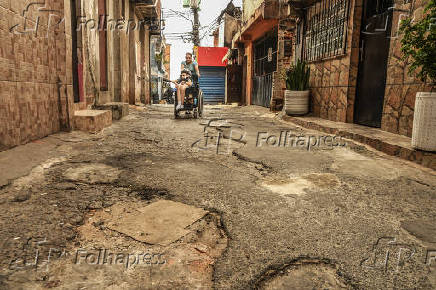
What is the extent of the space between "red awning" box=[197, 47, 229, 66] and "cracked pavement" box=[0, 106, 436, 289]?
17.8 m

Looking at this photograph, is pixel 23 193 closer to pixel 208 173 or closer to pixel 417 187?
pixel 208 173

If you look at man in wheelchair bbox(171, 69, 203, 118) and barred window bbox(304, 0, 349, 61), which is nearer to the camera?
barred window bbox(304, 0, 349, 61)

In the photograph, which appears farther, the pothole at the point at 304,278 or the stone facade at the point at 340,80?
the stone facade at the point at 340,80

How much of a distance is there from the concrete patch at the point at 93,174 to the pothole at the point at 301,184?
1.16 meters

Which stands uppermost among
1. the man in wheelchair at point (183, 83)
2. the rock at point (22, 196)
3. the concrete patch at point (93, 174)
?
the man in wheelchair at point (183, 83)

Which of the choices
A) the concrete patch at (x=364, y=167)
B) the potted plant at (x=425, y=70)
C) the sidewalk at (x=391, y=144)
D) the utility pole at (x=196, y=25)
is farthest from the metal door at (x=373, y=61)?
the utility pole at (x=196, y=25)

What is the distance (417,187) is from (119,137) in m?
3.36

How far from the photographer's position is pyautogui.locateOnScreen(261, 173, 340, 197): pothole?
6.77ft

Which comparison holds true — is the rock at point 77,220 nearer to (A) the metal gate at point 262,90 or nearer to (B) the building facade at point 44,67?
(B) the building facade at point 44,67

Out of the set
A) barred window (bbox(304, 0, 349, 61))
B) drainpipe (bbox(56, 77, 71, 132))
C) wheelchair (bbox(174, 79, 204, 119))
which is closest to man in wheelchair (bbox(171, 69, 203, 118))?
wheelchair (bbox(174, 79, 204, 119))

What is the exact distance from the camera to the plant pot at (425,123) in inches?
110

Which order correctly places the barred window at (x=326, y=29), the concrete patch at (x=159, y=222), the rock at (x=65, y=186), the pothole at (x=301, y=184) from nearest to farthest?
the concrete patch at (x=159, y=222), the rock at (x=65, y=186), the pothole at (x=301, y=184), the barred window at (x=326, y=29)

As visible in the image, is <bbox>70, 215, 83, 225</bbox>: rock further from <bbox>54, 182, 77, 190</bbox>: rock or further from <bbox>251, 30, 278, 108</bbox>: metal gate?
<bbox>251, 30, 278, 108</bbox>: metal gate

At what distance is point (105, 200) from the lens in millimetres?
1782
